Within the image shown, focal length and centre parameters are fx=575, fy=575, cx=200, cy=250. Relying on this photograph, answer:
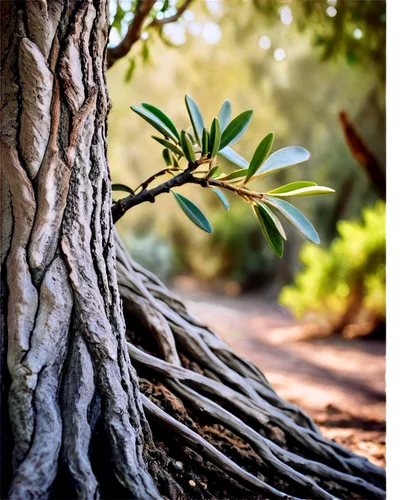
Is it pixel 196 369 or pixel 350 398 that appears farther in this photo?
pixel 350 398

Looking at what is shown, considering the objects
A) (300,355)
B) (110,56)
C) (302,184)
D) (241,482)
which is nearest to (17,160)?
(302,184)

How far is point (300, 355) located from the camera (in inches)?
249

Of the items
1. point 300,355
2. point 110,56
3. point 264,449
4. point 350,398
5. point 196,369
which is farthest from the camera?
point 300,355

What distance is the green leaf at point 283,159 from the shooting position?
182cm

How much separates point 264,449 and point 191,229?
11390 mm

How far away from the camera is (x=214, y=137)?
67.2 inches

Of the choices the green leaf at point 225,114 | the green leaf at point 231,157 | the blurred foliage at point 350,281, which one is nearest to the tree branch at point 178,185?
the green leaf at point 231,157

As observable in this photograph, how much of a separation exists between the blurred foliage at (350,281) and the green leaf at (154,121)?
18.8ft

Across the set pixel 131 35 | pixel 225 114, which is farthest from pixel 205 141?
pixel 131 35

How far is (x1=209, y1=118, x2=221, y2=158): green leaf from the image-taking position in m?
1.69

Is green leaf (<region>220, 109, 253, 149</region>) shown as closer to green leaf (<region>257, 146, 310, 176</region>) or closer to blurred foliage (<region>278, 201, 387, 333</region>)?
green leaf (<region>257, 146, 310, 176</region>)

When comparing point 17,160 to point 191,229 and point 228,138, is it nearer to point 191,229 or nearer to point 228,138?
point 228,138

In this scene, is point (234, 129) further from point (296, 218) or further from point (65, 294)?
point (65, 294)

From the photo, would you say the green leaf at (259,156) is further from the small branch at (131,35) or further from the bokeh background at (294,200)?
the bokeh background at (294,200)
